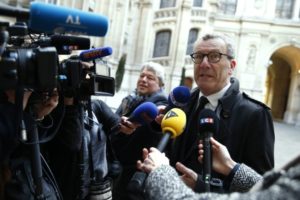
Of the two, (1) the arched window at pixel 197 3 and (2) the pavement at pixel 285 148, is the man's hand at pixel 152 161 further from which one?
(1) the arched window at pixel 197 3

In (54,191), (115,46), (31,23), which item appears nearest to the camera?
(31,23)

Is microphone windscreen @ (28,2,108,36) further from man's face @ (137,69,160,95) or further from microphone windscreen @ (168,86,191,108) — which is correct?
man's face @ (137,69,160,95)

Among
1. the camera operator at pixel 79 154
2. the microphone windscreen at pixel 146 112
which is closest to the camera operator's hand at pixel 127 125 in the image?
the camera operator at pixel 79 154

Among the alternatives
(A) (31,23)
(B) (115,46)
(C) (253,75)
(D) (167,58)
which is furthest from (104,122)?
(C) (253,75)

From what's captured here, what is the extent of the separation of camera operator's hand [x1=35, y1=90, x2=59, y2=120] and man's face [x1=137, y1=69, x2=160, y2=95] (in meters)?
1.95

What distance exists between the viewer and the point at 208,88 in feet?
8.18

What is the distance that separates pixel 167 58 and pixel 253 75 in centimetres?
646

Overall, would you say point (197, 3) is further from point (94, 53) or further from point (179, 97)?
point (94, 53)

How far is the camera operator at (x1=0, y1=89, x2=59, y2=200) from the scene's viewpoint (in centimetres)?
173

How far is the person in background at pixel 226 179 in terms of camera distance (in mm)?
1082

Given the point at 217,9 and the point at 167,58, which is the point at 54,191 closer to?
the point at 167,58

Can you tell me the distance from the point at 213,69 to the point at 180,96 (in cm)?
31

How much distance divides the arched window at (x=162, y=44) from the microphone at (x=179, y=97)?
2365 centimetres

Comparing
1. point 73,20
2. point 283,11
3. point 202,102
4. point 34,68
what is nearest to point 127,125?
point 202,102
